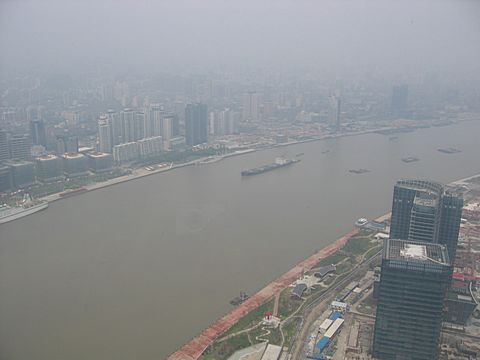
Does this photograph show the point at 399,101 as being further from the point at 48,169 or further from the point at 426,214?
the point at 426,214

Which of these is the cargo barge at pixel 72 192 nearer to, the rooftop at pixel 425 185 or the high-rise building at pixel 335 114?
the rooftop at pixel 425 185

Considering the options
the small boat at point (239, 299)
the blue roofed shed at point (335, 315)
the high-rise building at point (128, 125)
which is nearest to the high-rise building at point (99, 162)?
the high-rise building at point (128, 125)

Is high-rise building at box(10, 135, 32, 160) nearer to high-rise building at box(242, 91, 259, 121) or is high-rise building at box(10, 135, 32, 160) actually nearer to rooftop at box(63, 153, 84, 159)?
rooftop at box(63, 153, 84, 159)

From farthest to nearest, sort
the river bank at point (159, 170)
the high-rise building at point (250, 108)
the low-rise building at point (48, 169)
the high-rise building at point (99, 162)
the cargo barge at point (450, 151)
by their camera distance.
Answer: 1. the high-rise building at point (250, 108)
2. the cargo barge at point (450, 151)
3. the high-rise building at point (99, 162)
4. the low-rise building at point (48, 169)
5. the river bank at point (159, 170)

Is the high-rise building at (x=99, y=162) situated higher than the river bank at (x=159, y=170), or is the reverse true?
the high-rise building at (x=99, y=162)

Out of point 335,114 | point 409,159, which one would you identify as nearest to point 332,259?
point 409,159

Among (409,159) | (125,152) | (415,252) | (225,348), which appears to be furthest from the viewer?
(409,159)
